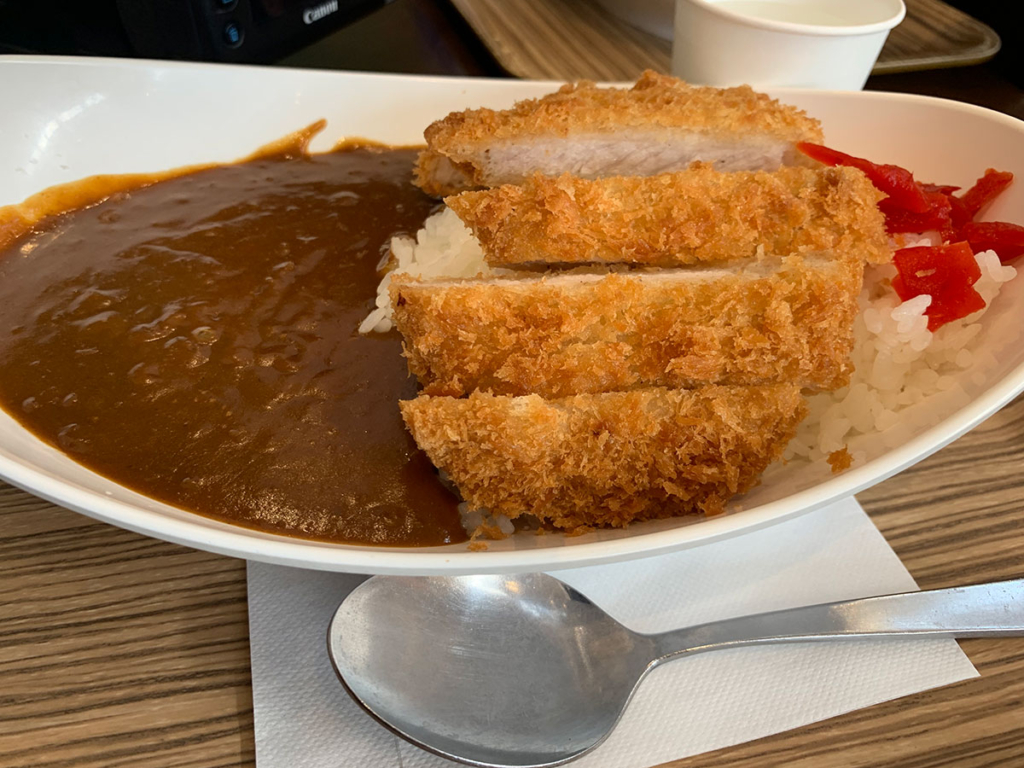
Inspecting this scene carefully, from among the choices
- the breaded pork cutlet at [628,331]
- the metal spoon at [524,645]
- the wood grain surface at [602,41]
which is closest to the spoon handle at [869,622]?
the metal spoon at [524,645]

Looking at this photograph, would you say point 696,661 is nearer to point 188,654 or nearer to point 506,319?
point 506,319

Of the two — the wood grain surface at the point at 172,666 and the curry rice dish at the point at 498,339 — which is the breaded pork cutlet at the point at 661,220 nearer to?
the curry rice dish at the point at 498,339

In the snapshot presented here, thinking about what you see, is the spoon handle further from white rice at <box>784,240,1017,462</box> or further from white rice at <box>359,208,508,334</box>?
white rice at <box>359,208,508,334</box>

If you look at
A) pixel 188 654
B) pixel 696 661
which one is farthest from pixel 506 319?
pixel 188 654

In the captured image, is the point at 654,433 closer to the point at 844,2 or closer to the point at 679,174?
the point at 679,174

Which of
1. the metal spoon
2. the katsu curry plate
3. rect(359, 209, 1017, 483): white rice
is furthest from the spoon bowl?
rect(359, 209, 1017, 483): white rice
